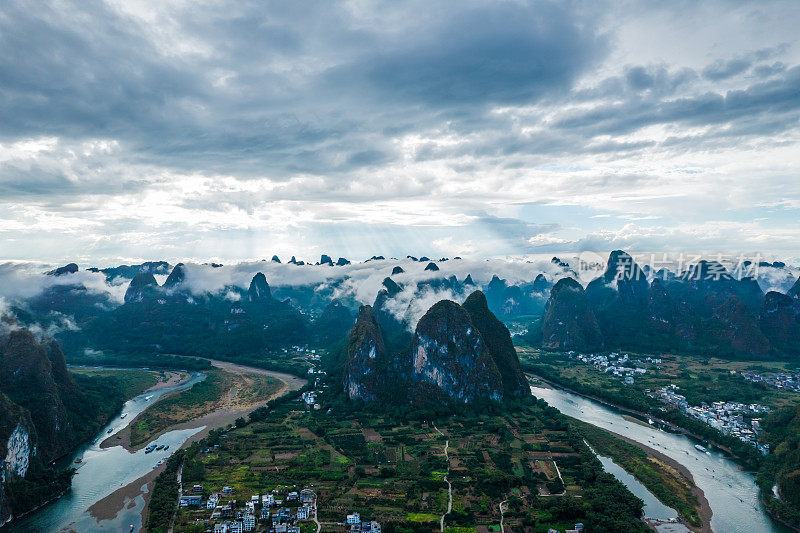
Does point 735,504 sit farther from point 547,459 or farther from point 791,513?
point 547,459

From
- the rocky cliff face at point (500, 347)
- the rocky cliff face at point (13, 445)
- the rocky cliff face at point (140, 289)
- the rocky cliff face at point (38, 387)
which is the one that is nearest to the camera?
the rocky cliff face at point (13, 445)

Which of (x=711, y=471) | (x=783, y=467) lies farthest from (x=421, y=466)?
(x=783, y=467)

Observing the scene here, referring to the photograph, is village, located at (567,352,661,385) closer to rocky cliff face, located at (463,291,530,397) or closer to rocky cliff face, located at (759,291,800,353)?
rocky cliff face, located at (463,291,530,397)

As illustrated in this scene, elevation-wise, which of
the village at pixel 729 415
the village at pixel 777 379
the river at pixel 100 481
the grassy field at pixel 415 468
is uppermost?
the village at pixel 777 379

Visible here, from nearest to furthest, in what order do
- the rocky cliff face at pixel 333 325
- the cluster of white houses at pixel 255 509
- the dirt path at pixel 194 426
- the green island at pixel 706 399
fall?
the cluster of white houses at pixel 255 509, the dirt path at pixel 194 426, the green island at pixel 706 399, the rocky cliff face at pixel 333 325

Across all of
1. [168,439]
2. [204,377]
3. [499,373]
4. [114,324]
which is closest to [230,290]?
[114,324]

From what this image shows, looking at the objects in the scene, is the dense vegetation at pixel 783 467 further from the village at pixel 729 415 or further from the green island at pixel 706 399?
the village at pixel 729 415

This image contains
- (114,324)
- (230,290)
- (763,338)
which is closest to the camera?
(763,338)

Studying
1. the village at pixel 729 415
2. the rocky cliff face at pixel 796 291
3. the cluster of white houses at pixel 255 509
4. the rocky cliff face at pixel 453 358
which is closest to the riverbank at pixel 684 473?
the village at pixel 729 415
